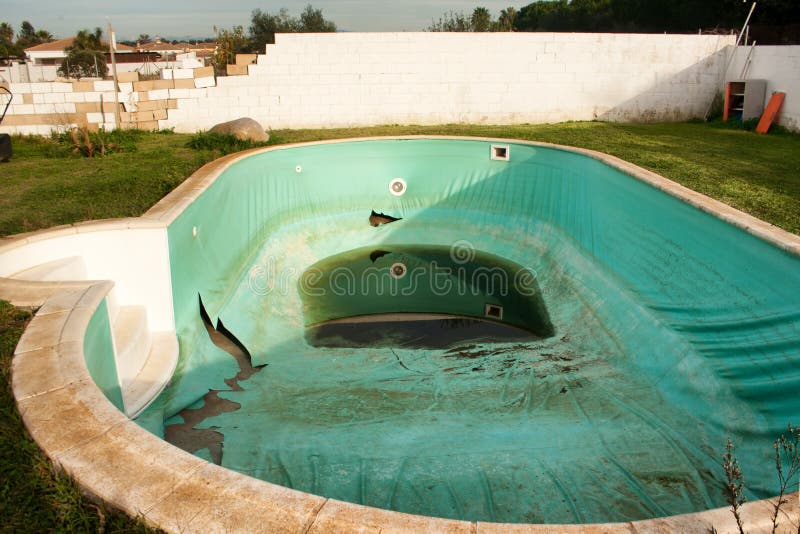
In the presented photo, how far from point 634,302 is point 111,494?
4747mm

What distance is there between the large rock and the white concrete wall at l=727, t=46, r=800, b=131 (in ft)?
28.9

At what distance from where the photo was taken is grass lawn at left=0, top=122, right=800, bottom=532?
6.43 feet

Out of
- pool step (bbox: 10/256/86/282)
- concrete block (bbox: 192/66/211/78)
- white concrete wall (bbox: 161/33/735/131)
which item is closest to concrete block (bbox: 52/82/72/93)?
white concrete wall (bbox: 161/33/735/131)

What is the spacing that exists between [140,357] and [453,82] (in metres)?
9.41

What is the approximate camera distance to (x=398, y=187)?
9.67 m

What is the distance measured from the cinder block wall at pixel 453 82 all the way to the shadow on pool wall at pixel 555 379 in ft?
14.2

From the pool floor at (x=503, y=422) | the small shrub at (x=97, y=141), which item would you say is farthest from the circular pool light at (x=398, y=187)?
the pool floor at (x=503, y=422)

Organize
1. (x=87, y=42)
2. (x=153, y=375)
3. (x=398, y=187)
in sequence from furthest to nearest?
(x=87, y=42) → (x=398, y=187) → (x=153, y=375)

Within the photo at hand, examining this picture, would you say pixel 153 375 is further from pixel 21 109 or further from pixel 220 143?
pixel 21 109

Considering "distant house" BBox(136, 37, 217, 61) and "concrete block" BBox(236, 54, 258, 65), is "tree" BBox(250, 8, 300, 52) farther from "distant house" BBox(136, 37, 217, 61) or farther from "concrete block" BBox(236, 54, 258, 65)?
"concrete block" BBox(236, 54, 258, 65)

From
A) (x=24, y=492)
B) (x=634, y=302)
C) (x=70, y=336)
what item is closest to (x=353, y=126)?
(x=634, y=302)

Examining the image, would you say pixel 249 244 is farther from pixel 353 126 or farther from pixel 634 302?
pixel 353 126

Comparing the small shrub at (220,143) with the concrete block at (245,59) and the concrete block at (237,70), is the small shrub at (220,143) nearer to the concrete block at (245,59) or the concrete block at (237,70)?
the concrete block at (237,70)

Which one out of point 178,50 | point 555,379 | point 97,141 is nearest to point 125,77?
point 97,141
